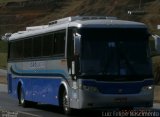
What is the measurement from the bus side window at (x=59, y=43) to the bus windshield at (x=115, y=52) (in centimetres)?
145

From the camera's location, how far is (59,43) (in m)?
20.4

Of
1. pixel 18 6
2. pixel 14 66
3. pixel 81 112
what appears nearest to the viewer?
pixel 81 112

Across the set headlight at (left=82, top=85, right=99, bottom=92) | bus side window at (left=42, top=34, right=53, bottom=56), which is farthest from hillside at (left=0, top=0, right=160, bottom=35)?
headlight at (left=82, top=85, right=99, bottom=92)

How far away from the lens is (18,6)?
374 ft

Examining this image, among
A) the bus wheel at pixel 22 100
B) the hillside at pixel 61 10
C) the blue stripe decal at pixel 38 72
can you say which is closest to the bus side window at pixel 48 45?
the blue stripe decal at pixel 38 72

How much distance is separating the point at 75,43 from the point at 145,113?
10.7 ft

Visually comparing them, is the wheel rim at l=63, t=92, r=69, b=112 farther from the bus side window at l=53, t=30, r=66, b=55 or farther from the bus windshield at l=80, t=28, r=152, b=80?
the bus windshield at l=80, t=28, r=152, b=80

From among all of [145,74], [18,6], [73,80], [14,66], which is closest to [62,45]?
[73,80]

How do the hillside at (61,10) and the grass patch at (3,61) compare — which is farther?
the hillside at (61,10)

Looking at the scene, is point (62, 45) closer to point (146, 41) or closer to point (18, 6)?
point (146, 41)

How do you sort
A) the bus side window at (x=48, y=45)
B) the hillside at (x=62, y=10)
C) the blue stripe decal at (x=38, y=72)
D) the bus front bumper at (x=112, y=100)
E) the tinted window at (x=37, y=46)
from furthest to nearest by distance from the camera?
1. the hillside at (x=62, y=10)
2. the tinted window at (x=37, y=46)
3. the bus side window at (x=48, y=45)
4. the blue stripe decal at (x=38, y=72)
5. the bus front bumper at (x=112, y=100)

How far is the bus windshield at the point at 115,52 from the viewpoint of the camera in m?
18.4

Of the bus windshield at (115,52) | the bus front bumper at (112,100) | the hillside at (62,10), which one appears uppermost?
the hillside at (62,10)

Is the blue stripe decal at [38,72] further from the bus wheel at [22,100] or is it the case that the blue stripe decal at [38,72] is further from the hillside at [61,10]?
the hillside at [61,10]
